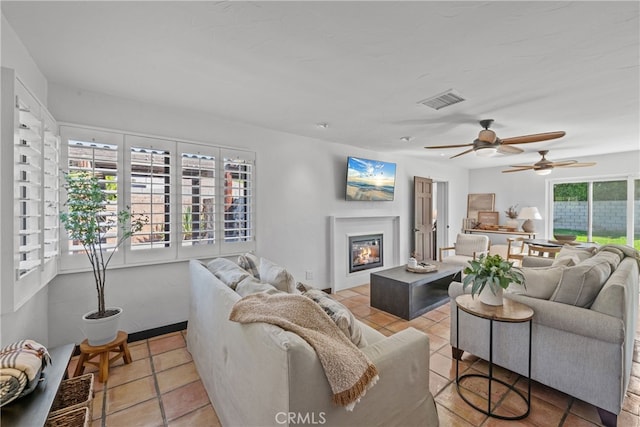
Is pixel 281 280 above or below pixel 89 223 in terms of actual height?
below

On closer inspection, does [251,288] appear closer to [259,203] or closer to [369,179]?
[259,203]

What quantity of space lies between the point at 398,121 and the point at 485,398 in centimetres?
274

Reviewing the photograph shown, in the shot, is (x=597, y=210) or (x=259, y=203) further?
(x=597, y=210)

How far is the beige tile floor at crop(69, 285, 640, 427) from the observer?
67.9 inches

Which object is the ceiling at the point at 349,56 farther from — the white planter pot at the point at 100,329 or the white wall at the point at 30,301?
the white planter pot at the point at 100,329

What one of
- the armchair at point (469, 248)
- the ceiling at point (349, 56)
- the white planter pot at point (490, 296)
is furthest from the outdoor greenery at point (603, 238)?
the white planter pot at point (490, 296)

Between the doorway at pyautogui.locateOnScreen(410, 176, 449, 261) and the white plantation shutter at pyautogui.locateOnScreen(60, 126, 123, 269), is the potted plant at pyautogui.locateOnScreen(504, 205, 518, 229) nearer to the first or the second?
the doorway at pyautogui.locateOnScreen(410, 176, 449, 261)

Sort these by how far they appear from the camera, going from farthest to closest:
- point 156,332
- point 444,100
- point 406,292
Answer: point 406,292, point 156,332, point 444,100

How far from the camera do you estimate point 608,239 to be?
17.6 feet

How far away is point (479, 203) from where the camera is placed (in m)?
6.97

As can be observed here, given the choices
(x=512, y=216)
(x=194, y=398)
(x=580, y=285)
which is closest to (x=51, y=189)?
(x=194, y=398)

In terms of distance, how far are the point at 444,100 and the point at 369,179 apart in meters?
2.13

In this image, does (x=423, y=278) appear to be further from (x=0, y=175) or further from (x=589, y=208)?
(x=589, y=208)

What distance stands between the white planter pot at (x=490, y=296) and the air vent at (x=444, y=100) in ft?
5.42
